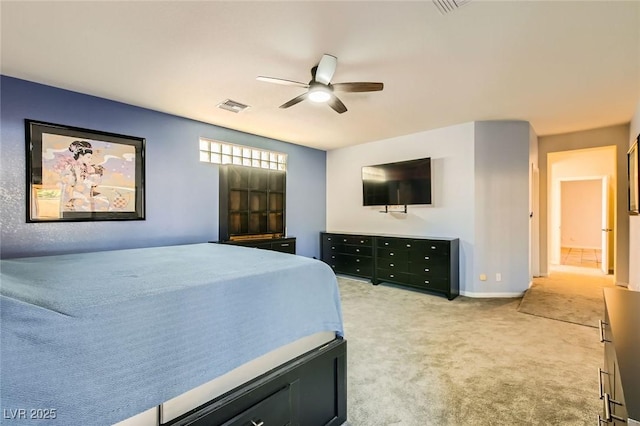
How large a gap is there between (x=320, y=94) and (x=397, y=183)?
3032mm

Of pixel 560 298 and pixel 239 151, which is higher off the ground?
pixel 239 151

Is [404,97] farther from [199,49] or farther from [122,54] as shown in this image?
[122,54]

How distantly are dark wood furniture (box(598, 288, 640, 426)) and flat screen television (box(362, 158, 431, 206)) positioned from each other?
344cm

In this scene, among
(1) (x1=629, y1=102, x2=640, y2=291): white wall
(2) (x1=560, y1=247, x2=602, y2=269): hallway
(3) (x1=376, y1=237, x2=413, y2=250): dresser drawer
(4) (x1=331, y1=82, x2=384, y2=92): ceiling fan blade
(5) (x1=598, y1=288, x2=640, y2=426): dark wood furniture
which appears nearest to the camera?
(5) (x1=598, y1=288, x2=640, y2=426): dark wood furniture

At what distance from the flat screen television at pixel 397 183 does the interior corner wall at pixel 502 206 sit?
802mm

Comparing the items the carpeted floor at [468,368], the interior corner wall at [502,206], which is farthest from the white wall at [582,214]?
the carpeted floor at [468,368]

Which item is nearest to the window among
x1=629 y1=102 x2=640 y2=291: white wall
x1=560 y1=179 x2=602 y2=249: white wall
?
x1=629 y1=102 x2=640 y2=291: white wall

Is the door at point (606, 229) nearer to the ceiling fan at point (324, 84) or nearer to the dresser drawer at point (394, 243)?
the dresser drawer at point (394, 243)

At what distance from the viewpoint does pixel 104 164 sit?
3.49 m

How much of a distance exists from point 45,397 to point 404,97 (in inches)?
148

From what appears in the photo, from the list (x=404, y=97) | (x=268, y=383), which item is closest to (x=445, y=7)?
(x=404, y=97)

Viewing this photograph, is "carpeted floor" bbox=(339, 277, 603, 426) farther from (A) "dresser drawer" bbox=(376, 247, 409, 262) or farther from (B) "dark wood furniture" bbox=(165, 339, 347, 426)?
(A) "dresser drawer" bbox=(376, 247, 409, 262)

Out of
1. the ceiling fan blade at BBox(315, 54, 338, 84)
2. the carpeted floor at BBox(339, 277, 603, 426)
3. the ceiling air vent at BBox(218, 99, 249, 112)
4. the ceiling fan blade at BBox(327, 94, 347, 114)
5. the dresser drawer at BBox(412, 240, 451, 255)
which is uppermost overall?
the ceiling air vent at BBox(218, 99, 249, 112)

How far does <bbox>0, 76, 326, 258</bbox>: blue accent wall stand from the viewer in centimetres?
292
